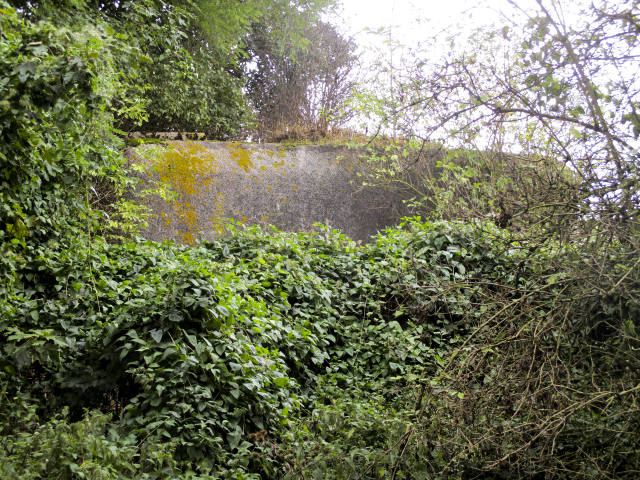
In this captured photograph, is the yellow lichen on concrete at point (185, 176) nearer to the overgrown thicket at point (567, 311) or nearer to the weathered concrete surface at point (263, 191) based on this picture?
the weathered concrete surface at point (263, 191)

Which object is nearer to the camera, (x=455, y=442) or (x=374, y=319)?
(x=455, y=442)

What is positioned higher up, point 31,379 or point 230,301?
point 230,301

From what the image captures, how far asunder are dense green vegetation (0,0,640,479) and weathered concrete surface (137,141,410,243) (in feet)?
5.77

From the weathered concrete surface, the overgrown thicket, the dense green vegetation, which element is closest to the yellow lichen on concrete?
the weathered concrete surface

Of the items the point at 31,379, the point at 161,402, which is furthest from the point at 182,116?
the point at 161,402

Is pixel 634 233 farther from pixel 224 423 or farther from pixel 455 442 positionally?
pixel 224 423

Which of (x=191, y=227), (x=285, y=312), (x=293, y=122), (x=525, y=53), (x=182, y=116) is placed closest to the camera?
(x=525, y=53)

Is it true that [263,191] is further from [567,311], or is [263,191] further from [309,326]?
[567,311]

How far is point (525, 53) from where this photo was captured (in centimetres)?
301

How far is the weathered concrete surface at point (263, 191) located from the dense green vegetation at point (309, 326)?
1.76 meters

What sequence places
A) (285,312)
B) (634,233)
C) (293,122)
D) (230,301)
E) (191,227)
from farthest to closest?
(293,122), (191,227), (285,312), (230,301), (634,233)

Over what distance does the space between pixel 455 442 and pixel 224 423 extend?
51.1 inches

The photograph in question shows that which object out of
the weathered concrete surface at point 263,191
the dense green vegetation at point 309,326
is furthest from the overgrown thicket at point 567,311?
the weathered concrete surface at point 263,191

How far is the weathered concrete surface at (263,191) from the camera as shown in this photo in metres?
7.04
